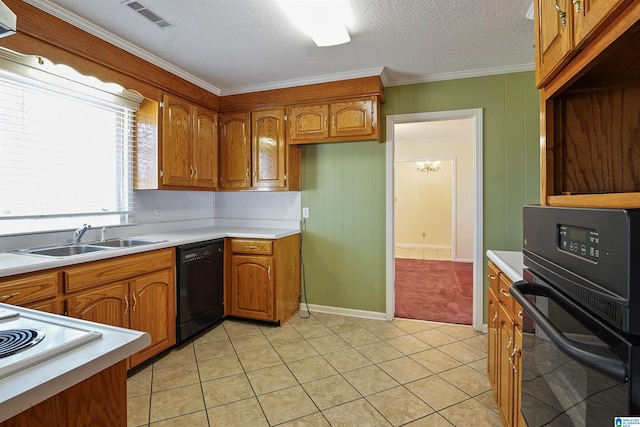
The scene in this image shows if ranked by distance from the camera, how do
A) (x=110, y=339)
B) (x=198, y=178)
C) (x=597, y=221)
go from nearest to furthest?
(x=597, y=221) < (x=110, y=339) < (x=198, y=178)

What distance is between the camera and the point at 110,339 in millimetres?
717

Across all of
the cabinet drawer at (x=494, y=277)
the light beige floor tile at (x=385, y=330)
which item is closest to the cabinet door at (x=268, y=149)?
the light beige floor tile at (x=385, y=330)

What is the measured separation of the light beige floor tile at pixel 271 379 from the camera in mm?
2066

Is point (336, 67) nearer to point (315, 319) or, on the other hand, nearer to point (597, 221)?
point (315, 319)

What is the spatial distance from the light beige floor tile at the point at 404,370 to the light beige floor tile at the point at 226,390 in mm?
966

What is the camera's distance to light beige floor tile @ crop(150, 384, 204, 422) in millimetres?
1805

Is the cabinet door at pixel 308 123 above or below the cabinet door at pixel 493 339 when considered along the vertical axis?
above

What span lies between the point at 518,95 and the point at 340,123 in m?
1.60

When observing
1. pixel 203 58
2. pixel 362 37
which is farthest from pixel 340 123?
pixel 203 58

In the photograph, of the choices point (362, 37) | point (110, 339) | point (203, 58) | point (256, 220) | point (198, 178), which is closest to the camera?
point (110, 339)

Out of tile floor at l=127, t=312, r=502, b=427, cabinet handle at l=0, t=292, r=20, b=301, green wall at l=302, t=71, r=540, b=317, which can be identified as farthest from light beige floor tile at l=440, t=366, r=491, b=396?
cabinet handle at l=0, t=292, r=20, b=301

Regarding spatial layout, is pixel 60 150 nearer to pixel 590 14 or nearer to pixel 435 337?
pixel 590 14

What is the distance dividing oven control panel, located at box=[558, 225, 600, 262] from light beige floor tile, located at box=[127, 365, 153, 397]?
2.34m

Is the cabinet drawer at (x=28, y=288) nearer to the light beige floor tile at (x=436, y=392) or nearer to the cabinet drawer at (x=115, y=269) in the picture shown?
the cabinet drawer at (x=115, y=269)
